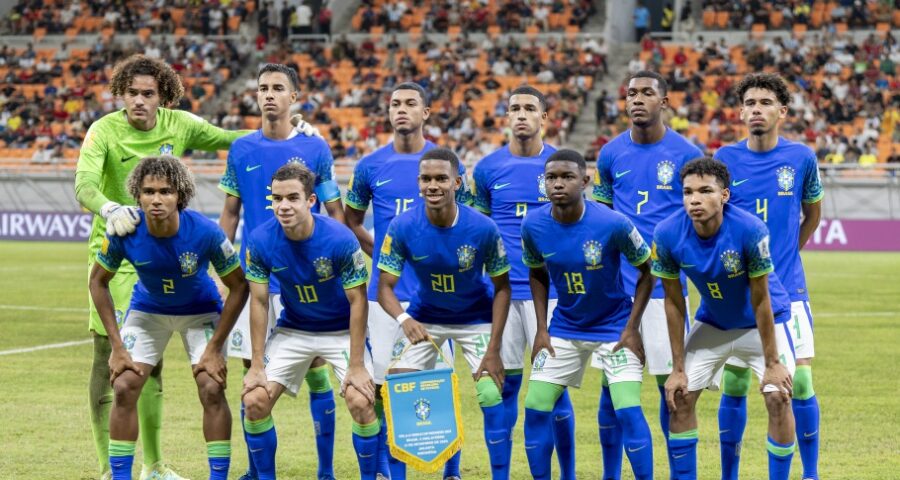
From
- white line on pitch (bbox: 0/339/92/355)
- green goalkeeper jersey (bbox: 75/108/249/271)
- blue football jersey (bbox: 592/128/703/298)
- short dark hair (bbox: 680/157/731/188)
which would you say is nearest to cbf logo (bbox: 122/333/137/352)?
green goalkeeper jersey (bbox: 75/108/249/271)

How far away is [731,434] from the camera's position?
7188mm

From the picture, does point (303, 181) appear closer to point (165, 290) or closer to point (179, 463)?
point (165, 290)

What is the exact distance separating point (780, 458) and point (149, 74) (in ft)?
14.5

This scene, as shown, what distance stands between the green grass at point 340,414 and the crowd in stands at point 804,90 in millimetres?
14529

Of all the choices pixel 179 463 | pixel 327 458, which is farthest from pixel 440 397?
pixel 179 463

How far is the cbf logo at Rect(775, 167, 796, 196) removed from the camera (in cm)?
742

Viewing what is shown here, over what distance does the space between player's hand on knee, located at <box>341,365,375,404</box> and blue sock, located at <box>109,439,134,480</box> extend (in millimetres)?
1283

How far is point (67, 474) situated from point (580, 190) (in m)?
3.77

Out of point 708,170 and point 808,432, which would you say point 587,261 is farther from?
point 808,432

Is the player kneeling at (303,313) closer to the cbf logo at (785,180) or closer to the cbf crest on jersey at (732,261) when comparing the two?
the cbf crest on jersey at (732,261)

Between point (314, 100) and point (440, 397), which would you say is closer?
point (440, 397)

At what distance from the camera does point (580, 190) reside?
7059mm

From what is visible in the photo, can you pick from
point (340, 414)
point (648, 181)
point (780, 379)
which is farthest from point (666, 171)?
point (340, 414)

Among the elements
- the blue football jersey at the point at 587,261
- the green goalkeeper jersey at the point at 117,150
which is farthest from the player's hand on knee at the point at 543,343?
the green goalkeeper jersey at the point at 117,150
